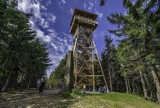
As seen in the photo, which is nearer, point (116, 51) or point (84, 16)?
point (116, 51)

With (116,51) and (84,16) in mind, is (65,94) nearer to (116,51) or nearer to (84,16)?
(116,51)

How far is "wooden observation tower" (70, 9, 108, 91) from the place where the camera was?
988 inches

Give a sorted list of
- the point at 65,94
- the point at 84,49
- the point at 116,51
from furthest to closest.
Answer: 1. the point at 84,49
2. the point at 116,51
3. the point at 65,94

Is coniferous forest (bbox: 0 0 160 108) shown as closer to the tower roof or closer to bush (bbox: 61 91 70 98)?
bush (bbox: 61 91 70 98)

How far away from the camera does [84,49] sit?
27828 mm

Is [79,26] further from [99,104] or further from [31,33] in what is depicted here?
[99,104]

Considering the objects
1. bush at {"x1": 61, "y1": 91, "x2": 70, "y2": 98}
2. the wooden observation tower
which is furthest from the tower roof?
bush at {"x1": 61, "y1": 91, "x2": 70, "y2": 98}

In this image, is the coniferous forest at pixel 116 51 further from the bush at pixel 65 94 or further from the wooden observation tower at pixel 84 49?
the wooden observation tower at pixel 84 49

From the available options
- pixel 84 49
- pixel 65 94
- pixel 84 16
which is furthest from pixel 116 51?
pixel 84 16

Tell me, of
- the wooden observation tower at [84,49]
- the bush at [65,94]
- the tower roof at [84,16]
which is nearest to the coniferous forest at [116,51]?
the bush at [65,94]

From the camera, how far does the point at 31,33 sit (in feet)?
76.5

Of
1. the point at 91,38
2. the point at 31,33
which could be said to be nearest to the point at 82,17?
the point at 91,38

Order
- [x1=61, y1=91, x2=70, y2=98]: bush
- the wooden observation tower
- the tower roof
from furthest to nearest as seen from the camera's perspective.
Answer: the tower roof, the wooden observation tower, [x1=61, y1=91, x2=70, y2=98]: bush

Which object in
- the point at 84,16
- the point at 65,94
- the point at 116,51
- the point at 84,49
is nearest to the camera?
the point at 65,94
